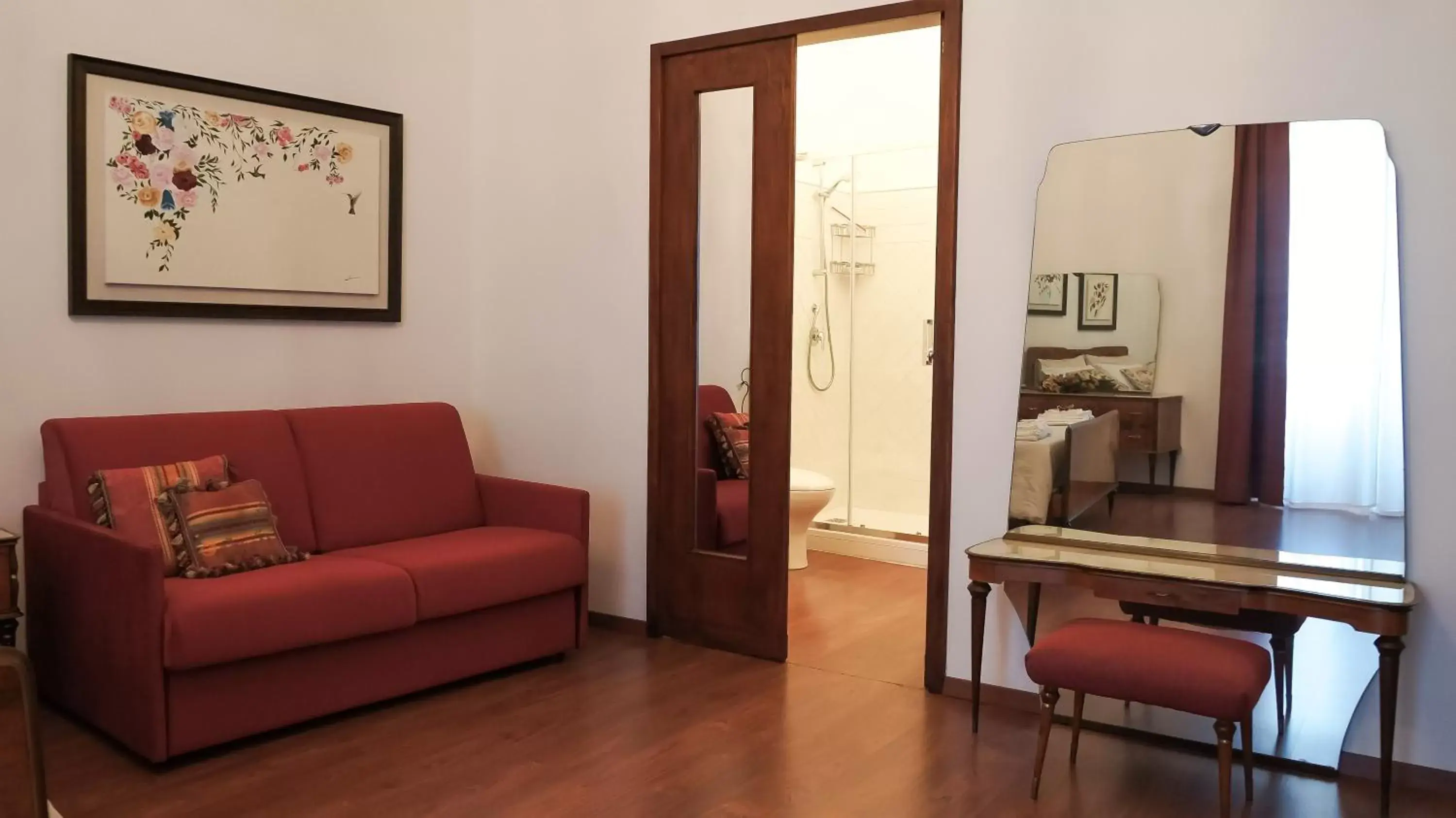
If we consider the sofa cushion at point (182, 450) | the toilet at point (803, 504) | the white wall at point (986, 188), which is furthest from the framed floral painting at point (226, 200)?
the toilet at point (803, 504)

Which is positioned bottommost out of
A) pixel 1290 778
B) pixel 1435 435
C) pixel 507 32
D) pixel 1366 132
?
pixel 1290 778

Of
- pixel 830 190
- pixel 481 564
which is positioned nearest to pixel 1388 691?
pixel 481 564

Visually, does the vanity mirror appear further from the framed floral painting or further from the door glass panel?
the framed floral painting

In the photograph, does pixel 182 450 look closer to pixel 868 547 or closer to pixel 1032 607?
pixel 1032 607

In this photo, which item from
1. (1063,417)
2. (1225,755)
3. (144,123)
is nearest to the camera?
(1225,755)

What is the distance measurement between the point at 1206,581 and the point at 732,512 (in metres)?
1.74

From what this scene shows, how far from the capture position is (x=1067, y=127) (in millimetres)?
3369

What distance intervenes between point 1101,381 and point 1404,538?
2.87 feet

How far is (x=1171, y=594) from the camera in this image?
2.90m

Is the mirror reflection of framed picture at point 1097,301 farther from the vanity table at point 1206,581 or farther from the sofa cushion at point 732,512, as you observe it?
the sofa cushion at point 732,512

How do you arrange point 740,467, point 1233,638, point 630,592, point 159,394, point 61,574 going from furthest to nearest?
point 630,592 < point 740,467 < point 159,394 < point 61,574 < point 1233,638

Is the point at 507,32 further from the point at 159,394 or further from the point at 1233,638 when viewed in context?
the point at 1233,638

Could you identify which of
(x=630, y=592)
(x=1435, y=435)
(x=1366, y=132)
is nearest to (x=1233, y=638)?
(x=1435, y=435)

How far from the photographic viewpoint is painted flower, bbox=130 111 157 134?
142 inches
